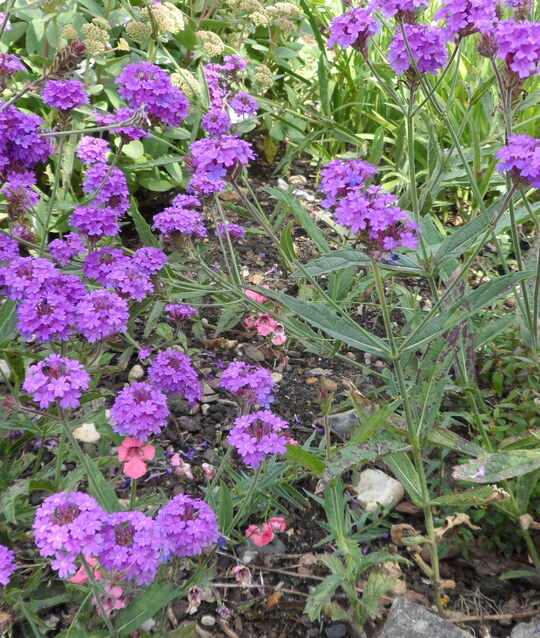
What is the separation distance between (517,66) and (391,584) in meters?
1.22

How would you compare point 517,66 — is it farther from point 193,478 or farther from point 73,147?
point 73,147

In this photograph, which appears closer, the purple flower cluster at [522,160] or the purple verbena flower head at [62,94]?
the purple flower cluster at [522,160]

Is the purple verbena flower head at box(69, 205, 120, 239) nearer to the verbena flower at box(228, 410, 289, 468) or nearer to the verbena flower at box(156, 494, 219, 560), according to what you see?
the verbena flower at box(228, 410, 289, 468)

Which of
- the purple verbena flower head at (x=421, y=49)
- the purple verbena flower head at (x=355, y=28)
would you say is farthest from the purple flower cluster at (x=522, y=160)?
the purple verbena flower head at (x=355, y=28)

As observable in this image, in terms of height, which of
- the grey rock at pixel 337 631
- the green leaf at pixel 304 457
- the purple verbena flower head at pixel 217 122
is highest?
the purple verbena flower head at pixel 217 122

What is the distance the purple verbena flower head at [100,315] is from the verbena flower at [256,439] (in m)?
0.37

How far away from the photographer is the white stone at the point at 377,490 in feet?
7.14

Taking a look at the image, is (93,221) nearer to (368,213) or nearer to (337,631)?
(368,213)

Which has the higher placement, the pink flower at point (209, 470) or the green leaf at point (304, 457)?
the green leaf at point (304, 457)

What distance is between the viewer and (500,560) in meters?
2.02

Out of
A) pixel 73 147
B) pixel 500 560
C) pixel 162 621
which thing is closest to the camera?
pixel 162 621

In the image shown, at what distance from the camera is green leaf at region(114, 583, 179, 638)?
1513 millimetres

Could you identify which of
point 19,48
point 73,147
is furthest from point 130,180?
point 19,48

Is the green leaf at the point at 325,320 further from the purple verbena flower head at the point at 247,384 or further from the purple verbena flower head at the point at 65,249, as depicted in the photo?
the purple verbena flower head at the point at 65,249
